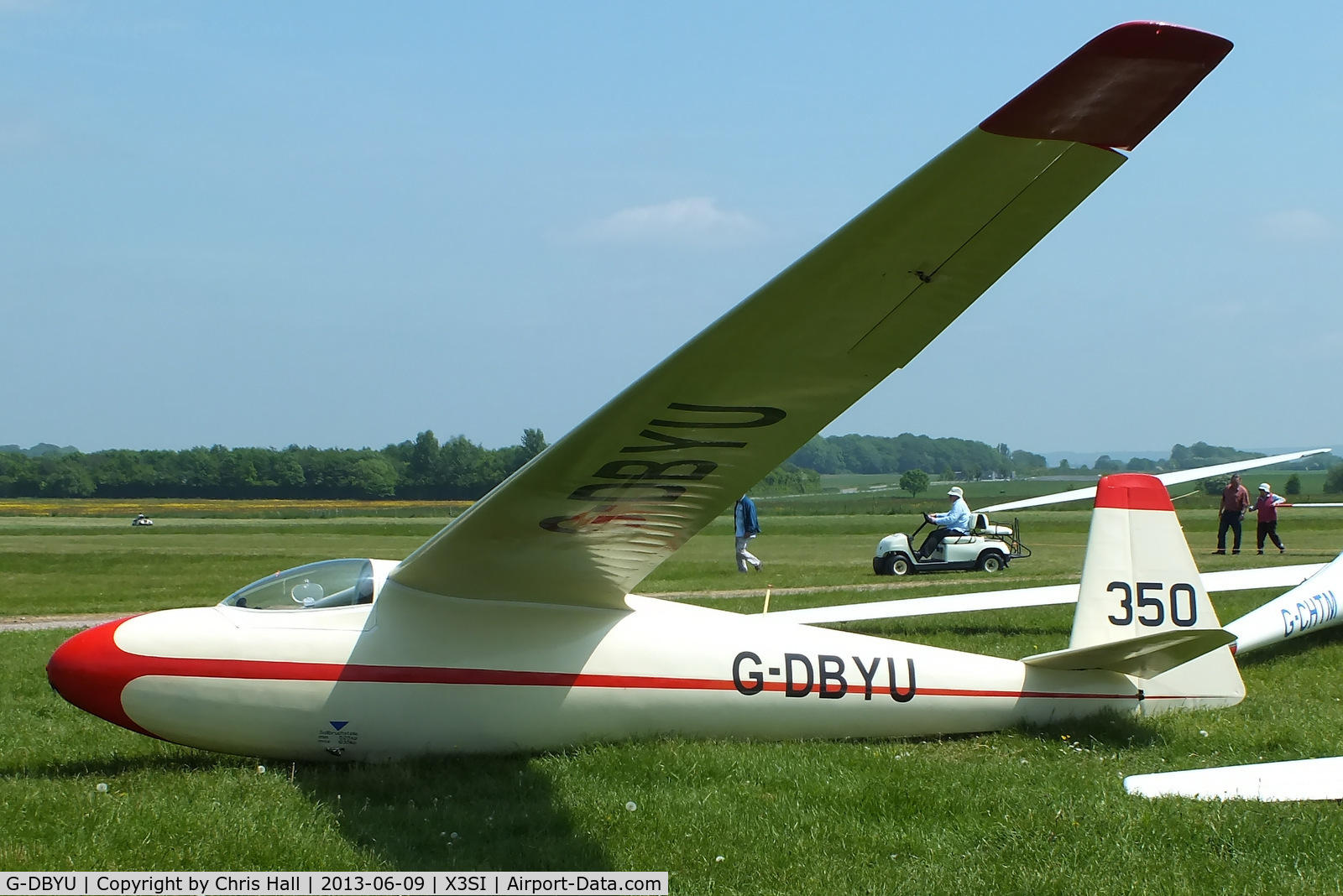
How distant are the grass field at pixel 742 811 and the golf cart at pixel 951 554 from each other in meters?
12.1

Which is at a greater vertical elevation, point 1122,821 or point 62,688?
point 62,688

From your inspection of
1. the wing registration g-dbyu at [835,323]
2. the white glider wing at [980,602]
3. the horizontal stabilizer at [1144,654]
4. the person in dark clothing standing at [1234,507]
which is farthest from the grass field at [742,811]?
the person in dark clothing standing at [1234,507]

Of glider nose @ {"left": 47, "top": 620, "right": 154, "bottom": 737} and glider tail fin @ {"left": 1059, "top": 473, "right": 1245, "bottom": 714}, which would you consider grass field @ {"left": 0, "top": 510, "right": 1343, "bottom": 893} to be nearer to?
glider tail fin @ {"left": 1059, "top": 473, "right": 1245, "bottom": 714}

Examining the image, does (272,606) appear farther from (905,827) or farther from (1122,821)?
(1122,821)

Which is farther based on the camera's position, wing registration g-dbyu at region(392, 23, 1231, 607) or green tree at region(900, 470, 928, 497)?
green tree at region(900, 470, 928, 497)

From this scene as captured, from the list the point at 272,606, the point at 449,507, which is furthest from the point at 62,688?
the point at 449,507

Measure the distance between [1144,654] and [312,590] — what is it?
16.8 feet

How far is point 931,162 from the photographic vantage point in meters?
2.81

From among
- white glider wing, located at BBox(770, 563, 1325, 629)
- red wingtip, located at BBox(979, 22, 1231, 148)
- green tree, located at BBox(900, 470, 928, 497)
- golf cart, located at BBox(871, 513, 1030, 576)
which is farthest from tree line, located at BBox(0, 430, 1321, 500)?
red wingtip, located at BBox(979, 22, 1231, 148)

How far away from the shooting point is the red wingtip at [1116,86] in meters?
2.54

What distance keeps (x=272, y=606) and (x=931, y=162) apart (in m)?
4.87

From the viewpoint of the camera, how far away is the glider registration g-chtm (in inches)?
163

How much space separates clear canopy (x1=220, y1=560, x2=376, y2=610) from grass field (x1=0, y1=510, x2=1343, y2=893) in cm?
98

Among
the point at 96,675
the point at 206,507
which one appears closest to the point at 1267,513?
the point at 96,675
